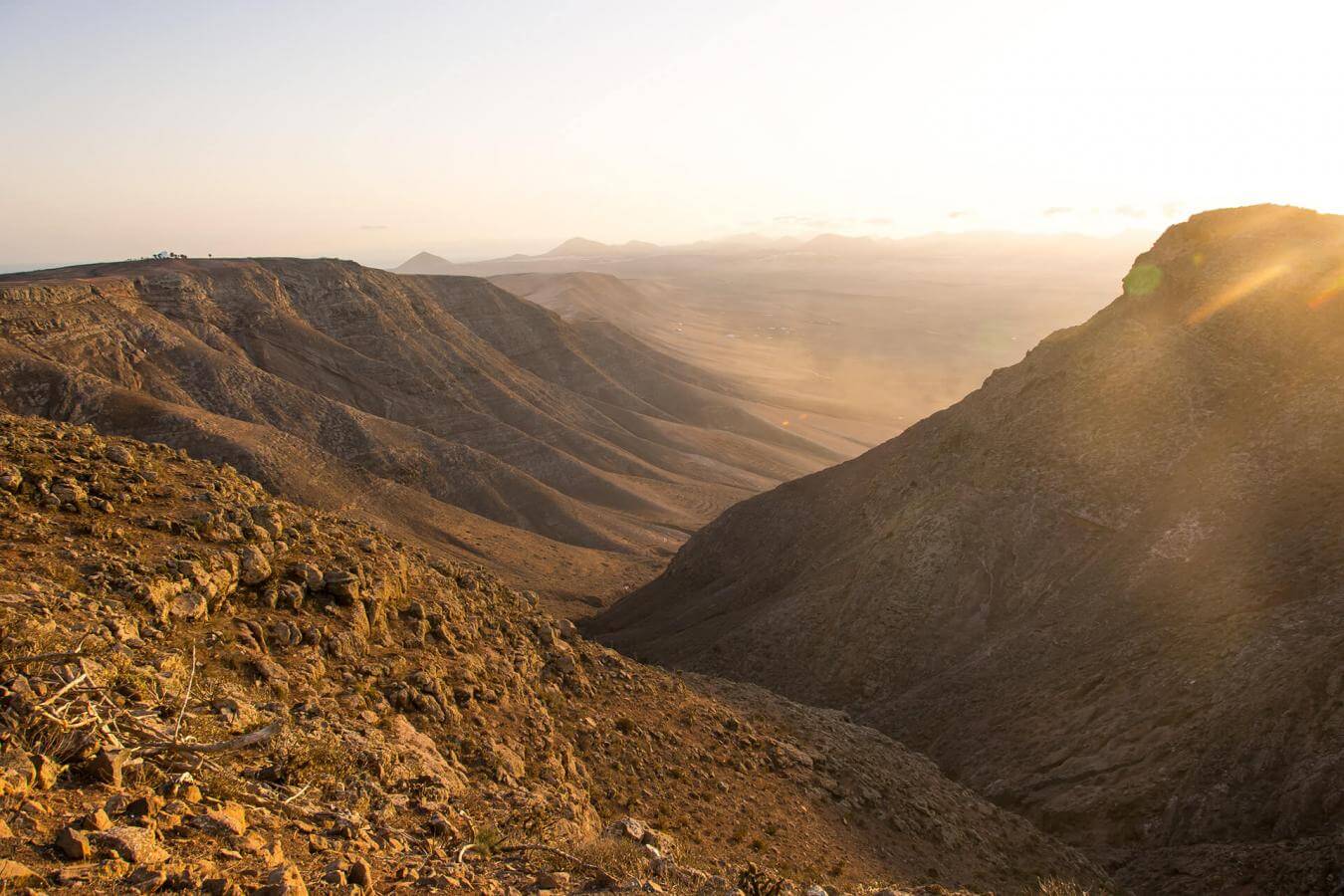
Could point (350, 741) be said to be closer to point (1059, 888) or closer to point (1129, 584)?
point (1059, 888)

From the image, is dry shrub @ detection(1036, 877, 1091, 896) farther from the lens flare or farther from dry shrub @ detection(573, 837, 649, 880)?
the lens flare

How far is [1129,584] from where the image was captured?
19938 millimetres

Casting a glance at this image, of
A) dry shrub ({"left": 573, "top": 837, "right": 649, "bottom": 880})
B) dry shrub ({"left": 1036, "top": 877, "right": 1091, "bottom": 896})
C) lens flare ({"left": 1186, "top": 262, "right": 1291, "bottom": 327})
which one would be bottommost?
dry shrub ({"left": 1036, "top": 877, "right": 1091, "bottom": 896})

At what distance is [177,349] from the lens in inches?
1882

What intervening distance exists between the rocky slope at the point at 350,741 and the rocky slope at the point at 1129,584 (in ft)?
7.85

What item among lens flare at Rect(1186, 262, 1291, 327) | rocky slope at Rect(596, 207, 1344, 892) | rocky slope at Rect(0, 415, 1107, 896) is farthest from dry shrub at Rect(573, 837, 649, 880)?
lens flare at Rect(1186, 262, 1291, 327)

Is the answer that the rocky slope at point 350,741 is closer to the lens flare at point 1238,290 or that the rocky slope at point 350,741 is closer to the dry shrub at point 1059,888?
the dry shrub at point 1059,888

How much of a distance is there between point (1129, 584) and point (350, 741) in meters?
18.2

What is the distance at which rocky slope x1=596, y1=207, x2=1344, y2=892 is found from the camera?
14055 mm

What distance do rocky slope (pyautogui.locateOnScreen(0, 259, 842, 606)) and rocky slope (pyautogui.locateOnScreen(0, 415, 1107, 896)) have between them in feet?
85.3

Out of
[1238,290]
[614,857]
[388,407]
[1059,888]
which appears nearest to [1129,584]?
[1059,888]

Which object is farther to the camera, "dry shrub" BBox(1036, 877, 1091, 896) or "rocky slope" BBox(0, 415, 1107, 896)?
"dry shrub" BBox(1036, 877, 1091, 896)

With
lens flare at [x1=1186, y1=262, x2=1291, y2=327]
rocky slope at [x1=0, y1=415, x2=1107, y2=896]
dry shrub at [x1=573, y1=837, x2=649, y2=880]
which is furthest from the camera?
lens flare at [x1=1186, y1=262, x2=1291, y2=327]

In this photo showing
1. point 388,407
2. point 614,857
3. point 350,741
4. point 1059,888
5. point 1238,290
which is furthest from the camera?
point 388,407
